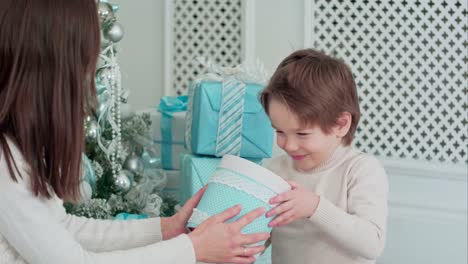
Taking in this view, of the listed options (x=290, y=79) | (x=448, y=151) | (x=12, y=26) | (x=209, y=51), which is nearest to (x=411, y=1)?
(x=448, y=151)

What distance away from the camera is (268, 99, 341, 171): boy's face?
4.64 ft

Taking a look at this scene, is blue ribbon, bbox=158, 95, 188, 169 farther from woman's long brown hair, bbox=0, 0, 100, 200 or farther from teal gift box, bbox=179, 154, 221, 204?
woman's long brown hair, bbox=0, 0, 100, 200

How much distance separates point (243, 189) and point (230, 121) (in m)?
1.03

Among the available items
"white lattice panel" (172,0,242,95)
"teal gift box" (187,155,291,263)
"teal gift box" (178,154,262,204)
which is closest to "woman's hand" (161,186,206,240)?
"teal gift box" (187,155,291,263)

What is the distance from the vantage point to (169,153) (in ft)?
8.99

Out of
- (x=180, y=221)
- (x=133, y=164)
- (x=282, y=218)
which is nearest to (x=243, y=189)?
(x=282, y=218)

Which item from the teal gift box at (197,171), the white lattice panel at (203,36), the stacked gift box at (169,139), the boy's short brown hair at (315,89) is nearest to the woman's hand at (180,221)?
the boy's short brown hair at (315,89)

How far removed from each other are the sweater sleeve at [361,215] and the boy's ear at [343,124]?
67mm

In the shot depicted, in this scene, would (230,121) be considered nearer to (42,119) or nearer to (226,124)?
(226,124)

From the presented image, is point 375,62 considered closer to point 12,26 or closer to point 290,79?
point 290,79

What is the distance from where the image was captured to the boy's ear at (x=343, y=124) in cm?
144

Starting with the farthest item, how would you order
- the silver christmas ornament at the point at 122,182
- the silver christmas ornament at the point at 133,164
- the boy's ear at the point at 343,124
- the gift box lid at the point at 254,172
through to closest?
the silver christmas ornament at the point at 133,164 < the silver christmas ornament at the point at 122,182 < the boy's ear at the point at 343,124 < the gift box lid at the point at 254,172

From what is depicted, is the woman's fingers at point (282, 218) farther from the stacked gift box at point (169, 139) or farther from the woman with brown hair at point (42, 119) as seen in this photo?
the stacked gift box at point (169, 139)

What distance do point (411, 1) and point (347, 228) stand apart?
1.86 m
